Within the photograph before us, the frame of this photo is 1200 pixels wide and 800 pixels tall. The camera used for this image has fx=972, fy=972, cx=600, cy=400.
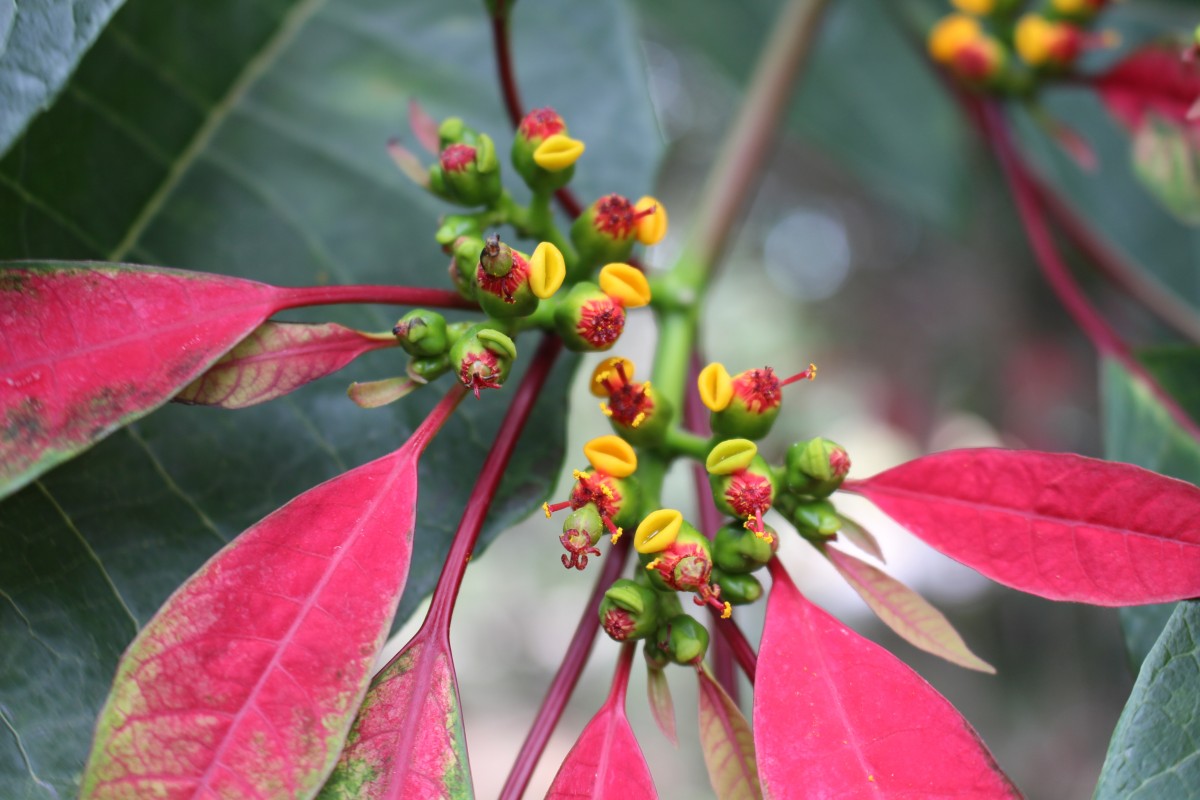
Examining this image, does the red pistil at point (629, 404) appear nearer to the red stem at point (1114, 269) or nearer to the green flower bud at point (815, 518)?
the green flower bud at point (815, 518)

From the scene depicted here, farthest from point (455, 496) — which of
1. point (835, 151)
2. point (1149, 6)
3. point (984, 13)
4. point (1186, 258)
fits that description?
point (1149, 6)

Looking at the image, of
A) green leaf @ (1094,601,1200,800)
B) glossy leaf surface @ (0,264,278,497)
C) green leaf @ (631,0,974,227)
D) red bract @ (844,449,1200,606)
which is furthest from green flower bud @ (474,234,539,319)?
green leaf @ (631,0,974,227)

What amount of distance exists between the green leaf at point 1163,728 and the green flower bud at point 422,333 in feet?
1.08

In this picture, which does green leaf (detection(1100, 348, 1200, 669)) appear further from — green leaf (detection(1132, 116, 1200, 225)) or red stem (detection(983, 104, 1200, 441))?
green leaf (detection(1132, 116, 1200, 225))

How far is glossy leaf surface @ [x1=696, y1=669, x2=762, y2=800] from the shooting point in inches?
16.7

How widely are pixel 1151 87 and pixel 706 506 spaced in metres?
0.49

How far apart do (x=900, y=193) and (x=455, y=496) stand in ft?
2.73

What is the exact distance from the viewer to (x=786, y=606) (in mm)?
442

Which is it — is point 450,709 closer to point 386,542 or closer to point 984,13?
point 386,542

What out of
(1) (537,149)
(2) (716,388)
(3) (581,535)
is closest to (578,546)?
(3) (581,535)

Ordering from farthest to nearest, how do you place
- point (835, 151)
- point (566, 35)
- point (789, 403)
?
1. point (789, 403)
2. point (835, 151)
3. point (566, 35)

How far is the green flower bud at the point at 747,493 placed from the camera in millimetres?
440

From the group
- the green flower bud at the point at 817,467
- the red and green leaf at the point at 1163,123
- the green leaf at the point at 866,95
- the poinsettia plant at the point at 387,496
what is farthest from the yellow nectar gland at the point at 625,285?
the green leaf at the point at 866,95

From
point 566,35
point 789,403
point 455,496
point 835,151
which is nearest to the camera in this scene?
point 455,496
